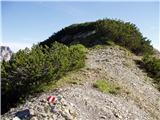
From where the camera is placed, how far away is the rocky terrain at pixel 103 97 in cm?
1580

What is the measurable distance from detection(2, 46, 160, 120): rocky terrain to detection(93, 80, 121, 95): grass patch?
0.79 ft

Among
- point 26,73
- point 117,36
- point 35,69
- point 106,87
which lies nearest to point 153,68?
point 117,36

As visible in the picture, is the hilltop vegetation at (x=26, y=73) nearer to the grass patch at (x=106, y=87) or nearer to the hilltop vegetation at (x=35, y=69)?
the hilltop vegetation at (x=35, y=69)

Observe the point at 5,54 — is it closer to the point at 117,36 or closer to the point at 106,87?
the point at 117,36

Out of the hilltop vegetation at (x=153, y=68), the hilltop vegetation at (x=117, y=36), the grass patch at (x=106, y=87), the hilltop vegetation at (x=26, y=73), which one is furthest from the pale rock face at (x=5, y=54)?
the hilltop vegetation at (x=153, y=68)

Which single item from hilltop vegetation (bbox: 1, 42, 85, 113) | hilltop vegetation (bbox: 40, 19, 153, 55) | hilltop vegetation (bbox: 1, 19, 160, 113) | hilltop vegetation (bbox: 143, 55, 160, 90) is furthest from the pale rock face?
hilltop vegetation (bbox: 143, 55, 160, 90)

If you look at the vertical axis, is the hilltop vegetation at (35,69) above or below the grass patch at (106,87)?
above

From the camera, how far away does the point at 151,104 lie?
67.4ft

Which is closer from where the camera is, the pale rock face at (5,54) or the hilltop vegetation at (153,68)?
the pale rock face at (5,54)

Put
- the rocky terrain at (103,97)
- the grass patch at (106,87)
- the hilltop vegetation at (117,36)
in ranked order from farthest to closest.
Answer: the hilltop vegetation at (117,36), the grass patch at (106,87), the rocky terrain at (103,97)

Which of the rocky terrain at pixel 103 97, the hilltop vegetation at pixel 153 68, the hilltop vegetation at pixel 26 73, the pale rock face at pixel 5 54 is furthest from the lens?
the hilltop vegetation at pixel 153 68

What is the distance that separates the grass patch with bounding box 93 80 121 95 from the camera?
19747 mm

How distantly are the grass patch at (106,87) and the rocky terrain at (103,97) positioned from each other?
24 centimetres

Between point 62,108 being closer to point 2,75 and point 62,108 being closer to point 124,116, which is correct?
point 124,116
